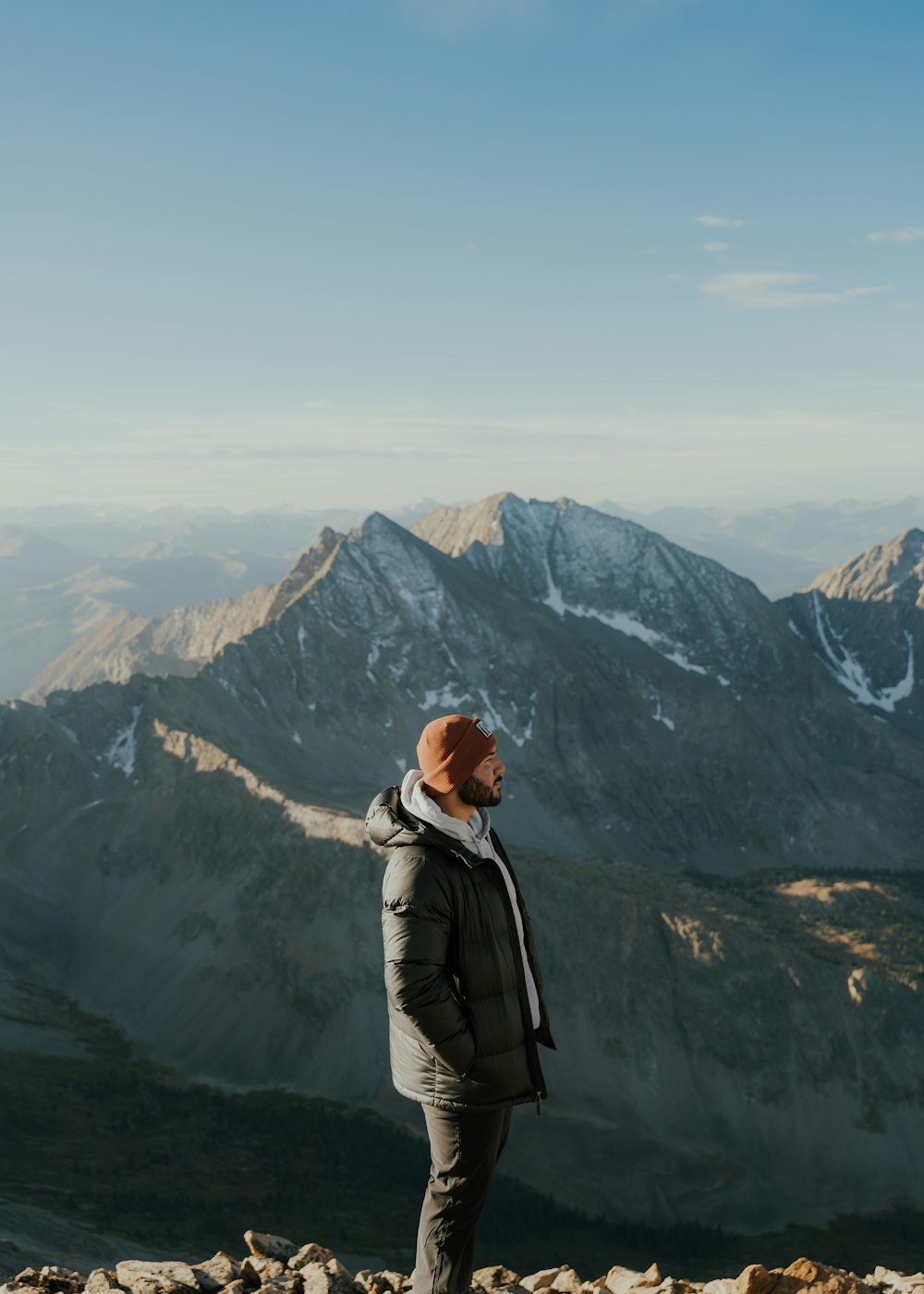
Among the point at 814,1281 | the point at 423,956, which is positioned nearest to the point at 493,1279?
the point at 814,1281

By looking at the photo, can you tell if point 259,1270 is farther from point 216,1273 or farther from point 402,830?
point 402,830

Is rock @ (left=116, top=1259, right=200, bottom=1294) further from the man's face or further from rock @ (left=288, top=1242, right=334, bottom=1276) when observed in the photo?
the man's face

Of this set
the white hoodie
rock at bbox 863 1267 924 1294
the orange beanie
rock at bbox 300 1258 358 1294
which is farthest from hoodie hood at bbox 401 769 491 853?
rock at bbox 863 1267 924 1294

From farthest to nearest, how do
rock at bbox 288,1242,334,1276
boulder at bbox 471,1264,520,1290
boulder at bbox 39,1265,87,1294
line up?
1. rock at bbox 288,1242,334,1276
2. boulder at bbox 471,1264,520,1290
3. boulder at bbox 39,1265,87,1294

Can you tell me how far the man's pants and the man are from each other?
13mm

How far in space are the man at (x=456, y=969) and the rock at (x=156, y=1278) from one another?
11.8 ft

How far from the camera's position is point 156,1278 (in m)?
11.7

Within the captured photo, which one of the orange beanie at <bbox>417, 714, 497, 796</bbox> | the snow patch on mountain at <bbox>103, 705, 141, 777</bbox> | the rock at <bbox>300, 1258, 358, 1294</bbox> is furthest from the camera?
the snow patch on mountain at <bbox>103, 705, 141, 777</bbox>

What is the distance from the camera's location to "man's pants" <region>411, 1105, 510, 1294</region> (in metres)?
8.99

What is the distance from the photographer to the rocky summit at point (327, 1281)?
1062 cm

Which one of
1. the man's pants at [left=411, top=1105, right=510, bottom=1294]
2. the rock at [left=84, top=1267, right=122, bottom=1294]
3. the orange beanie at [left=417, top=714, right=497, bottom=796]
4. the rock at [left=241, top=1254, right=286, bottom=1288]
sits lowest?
the rock at [left=241, top=1254, right=286, bottom=1288]

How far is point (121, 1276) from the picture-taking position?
38.6ft

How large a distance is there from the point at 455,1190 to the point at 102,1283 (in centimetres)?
510

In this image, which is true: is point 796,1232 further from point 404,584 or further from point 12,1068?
point 404,584
